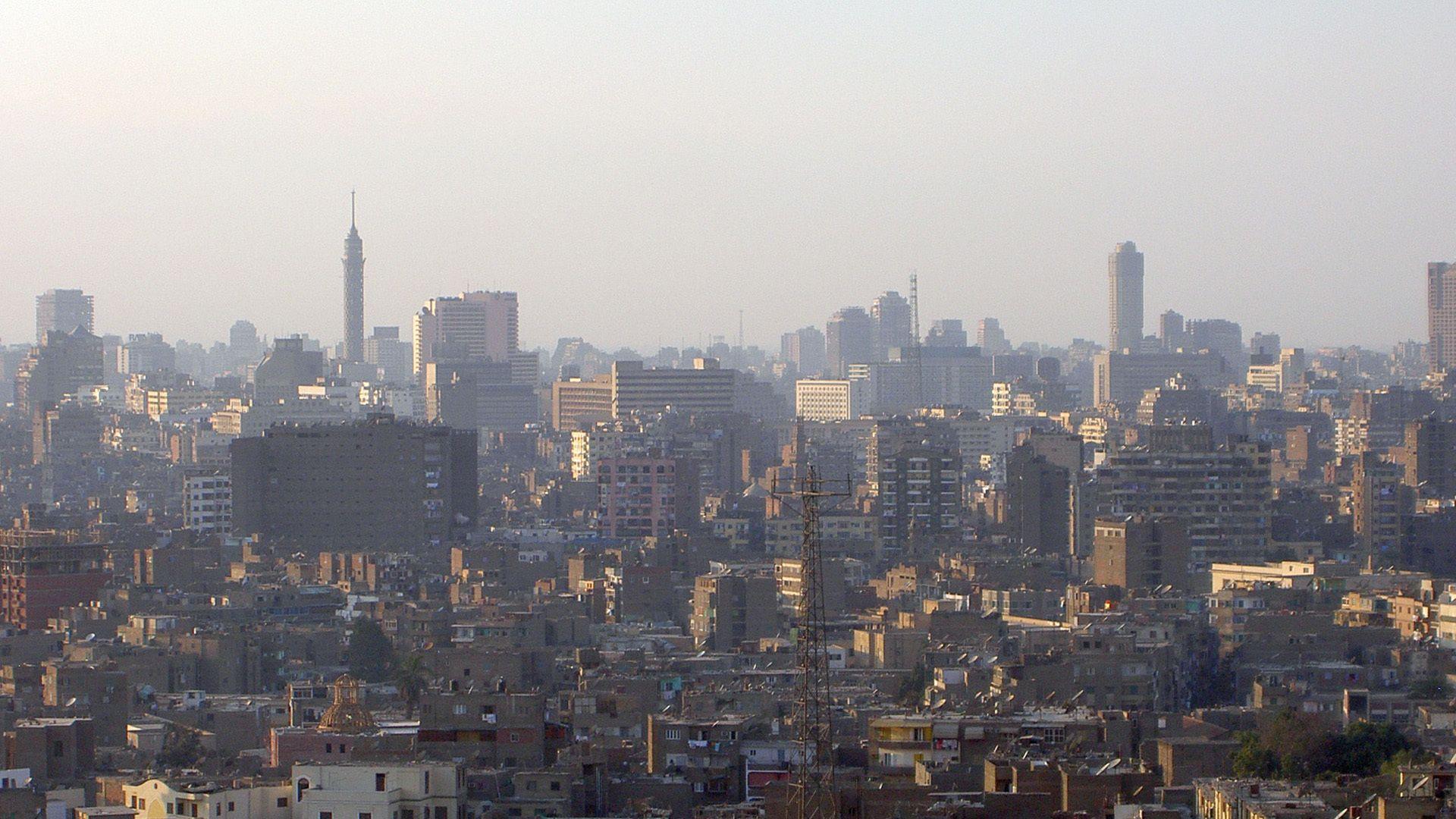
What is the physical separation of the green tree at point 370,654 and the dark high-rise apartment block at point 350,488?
28144mm

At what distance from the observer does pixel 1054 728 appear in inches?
1364

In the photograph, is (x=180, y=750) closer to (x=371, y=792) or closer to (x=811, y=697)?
(x=371, y=792)

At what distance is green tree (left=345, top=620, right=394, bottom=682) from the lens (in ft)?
163

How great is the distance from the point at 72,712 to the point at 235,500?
1635 inches

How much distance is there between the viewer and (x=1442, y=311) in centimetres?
18225

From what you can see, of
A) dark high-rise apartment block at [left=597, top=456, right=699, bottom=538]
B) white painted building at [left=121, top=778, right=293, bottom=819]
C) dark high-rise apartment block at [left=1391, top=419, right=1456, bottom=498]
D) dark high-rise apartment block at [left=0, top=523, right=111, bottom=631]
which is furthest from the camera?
dark high-rise apartment block at [left=1391, top=419, right=1456, bottom=498]

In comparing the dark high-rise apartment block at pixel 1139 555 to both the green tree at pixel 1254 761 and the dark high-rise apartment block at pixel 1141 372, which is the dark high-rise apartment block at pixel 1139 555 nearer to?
the green tree at pixel 1254 761

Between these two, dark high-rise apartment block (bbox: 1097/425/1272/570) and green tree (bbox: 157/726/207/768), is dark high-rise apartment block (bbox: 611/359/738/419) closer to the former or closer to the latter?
dark high-rise apartment block (bbox: 1097/425/1272/570)

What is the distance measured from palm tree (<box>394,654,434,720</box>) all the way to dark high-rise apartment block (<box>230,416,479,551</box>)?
108 ft

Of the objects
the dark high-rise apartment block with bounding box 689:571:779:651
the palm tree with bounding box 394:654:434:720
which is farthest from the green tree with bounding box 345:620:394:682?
the dark high-rise apartment block with bounding box 689:571:779:651

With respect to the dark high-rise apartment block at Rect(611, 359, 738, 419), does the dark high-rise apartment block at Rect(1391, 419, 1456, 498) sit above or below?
below

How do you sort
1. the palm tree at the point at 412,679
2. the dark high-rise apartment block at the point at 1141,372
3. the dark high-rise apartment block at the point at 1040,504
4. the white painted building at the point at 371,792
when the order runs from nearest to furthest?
the white painted building at the point at 371,792
the palm tree at the point at 412,679
the dark high-rise apartment block at the point at 1040,504
the dark high-rise apartment block at the point at 1141,372

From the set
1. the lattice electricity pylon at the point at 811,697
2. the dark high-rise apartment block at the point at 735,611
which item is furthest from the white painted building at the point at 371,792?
the dark high-rise apartment block at the point at 735,611

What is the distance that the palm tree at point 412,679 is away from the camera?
42650mm
